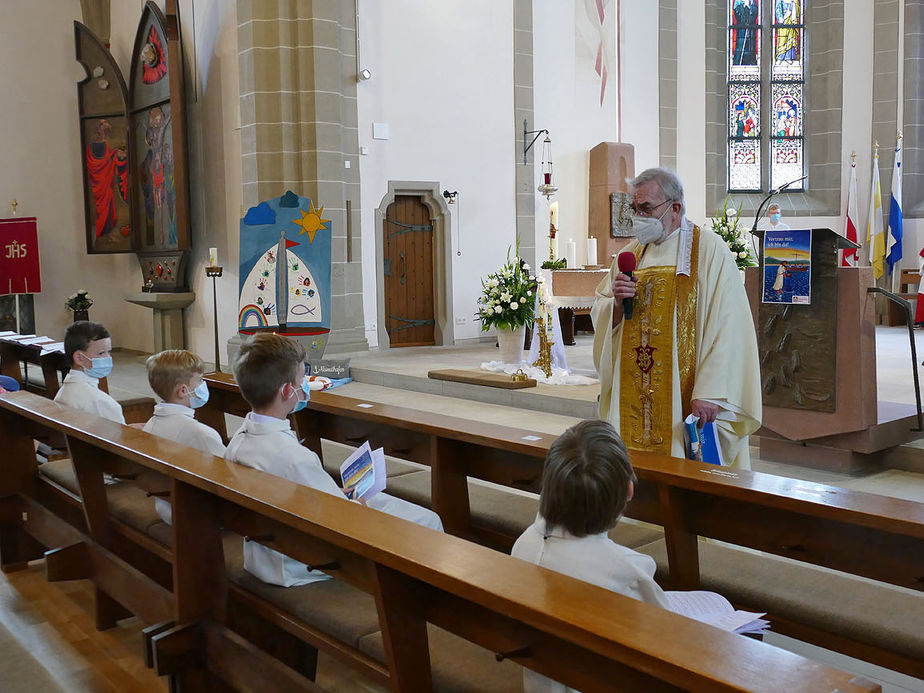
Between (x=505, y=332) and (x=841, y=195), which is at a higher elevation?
(x=841, y=195)

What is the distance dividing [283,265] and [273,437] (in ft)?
15.7

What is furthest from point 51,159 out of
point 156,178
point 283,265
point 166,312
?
point 283,265

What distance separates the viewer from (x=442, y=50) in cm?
1123

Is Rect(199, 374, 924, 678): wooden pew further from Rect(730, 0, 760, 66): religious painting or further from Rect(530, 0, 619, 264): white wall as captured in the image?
Rect(730, 0, 760, 66): religious painting

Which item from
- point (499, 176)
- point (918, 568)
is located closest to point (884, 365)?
point (499, 176)

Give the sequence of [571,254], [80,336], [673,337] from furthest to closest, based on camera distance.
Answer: [571,254]
[80,336]
[673,337]

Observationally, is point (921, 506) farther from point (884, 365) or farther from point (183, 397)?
point (884, 365)

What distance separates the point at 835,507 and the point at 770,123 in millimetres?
13643

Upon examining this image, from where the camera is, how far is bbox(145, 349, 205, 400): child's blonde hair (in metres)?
3.26

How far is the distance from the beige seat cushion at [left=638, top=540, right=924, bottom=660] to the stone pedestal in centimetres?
951

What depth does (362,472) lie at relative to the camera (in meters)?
2.54

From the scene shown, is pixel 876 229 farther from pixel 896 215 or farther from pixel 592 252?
pixel 592 252

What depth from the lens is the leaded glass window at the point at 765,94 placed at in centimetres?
1436

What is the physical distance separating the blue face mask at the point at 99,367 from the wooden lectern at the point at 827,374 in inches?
144
